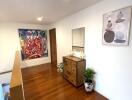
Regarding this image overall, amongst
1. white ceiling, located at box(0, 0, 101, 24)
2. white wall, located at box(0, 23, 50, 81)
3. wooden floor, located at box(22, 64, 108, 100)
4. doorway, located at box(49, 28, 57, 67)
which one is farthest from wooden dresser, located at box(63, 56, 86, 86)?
white wall, located at box(0, 23, 50, 81)

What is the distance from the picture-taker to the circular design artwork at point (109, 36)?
1939mm

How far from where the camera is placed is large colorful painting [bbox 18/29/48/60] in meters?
4.36

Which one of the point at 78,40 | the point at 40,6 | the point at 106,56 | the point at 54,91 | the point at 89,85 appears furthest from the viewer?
the point at 78,40

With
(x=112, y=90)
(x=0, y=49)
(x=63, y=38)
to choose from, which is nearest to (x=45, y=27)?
(x=63, y=38)

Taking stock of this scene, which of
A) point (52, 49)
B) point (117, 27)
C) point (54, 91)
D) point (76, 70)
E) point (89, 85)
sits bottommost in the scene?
point (54, 91)

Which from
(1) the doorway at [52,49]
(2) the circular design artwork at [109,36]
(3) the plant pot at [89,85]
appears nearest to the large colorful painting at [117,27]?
(2) the circular design artwork at [109,36]

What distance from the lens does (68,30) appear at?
11.2 ft

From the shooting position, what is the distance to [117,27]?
1831 millimetres

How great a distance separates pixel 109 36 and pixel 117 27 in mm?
242

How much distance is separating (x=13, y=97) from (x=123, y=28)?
1.96 m

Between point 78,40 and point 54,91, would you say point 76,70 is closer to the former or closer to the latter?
point 54,91

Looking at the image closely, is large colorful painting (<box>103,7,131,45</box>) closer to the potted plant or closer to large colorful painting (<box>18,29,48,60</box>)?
the potted plant

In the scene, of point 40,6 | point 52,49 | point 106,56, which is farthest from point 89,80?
point 52,49

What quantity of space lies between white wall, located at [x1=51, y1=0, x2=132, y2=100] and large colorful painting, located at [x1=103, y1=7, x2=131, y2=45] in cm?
10
